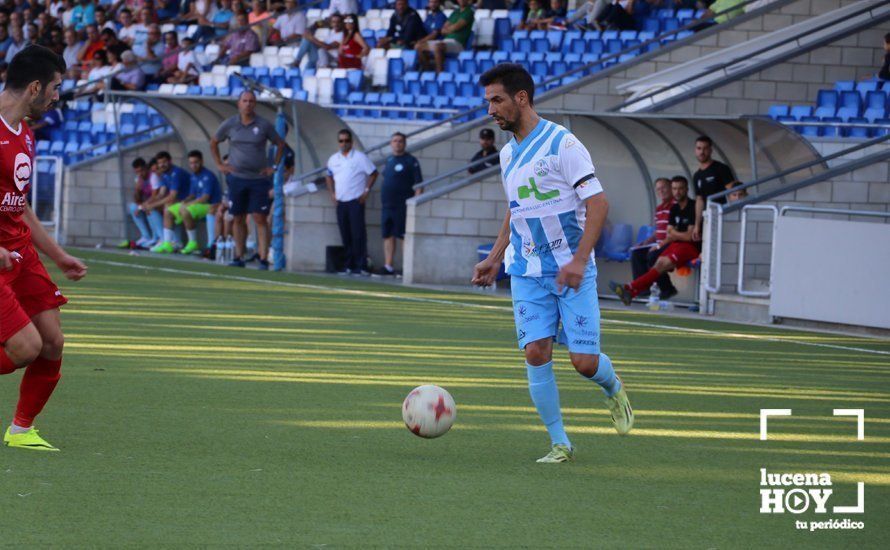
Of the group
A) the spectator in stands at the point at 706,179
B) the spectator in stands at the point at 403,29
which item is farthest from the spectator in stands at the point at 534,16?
the spectator in stands at the point at 706,179

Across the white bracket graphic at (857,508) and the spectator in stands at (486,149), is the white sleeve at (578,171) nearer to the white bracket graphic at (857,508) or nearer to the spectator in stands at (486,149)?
the white bracket graphic at (857,508)

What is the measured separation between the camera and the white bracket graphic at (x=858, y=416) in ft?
→ 28.6

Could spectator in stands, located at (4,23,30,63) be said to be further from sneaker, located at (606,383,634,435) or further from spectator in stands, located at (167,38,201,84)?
sneaker, located at (606,383,634,435)

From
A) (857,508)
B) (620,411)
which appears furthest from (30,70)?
(857,508)

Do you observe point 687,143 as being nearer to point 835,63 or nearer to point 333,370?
point 835,63

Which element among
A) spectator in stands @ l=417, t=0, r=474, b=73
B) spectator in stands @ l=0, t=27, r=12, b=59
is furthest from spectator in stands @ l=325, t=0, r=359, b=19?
spectator in stands @ l=0, t=27, r=12, b=59

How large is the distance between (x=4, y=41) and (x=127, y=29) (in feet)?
14.6

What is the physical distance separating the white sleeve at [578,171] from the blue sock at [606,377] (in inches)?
33.0

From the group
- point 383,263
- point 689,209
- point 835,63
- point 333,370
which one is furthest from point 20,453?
point 835,63

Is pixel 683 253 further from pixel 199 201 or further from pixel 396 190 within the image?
pixel 199 201

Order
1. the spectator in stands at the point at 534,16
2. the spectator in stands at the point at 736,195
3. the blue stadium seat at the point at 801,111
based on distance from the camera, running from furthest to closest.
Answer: the spectator in stands at the point at 534,16, the blue stadium seat at the point at 801,111, the spectator in stands at the point at 736,195

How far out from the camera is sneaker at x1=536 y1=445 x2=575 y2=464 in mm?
7277

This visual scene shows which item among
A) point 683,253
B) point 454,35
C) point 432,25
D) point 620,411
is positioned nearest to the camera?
point 620,411

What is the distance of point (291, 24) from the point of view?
30.8 metres
